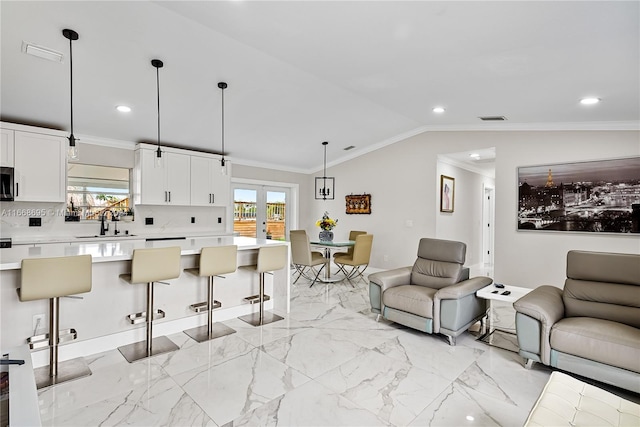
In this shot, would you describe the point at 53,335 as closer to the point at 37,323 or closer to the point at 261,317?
the point at 37,323

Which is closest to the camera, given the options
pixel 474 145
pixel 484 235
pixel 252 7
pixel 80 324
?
pixel 252 7

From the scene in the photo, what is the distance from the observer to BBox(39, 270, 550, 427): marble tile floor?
6.80 feet

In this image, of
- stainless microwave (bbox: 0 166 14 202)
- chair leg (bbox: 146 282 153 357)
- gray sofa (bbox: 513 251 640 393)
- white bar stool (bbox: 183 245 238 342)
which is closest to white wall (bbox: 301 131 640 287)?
gray sofa (bbox: 513 251 640 393)

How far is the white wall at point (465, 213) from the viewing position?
6.04m

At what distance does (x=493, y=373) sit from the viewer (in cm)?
264

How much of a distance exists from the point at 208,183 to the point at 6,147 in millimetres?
2660

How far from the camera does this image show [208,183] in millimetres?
5957

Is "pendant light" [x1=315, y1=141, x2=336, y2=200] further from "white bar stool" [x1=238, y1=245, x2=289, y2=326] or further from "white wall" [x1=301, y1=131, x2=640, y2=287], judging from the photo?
"white bar stool" [x1=238, y1=245, x2=289, y2=326]

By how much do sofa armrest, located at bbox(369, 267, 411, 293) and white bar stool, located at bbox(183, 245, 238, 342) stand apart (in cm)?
160

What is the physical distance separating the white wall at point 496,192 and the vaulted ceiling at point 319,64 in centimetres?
25

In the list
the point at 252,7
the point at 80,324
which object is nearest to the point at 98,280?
the point at 80,324

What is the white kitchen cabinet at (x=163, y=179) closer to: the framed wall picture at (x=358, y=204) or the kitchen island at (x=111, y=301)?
the kitchen island at (x=111, y=301)

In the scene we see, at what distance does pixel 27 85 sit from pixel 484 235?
8.23m

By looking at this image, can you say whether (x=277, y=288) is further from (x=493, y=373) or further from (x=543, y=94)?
(x=543, y=94)
